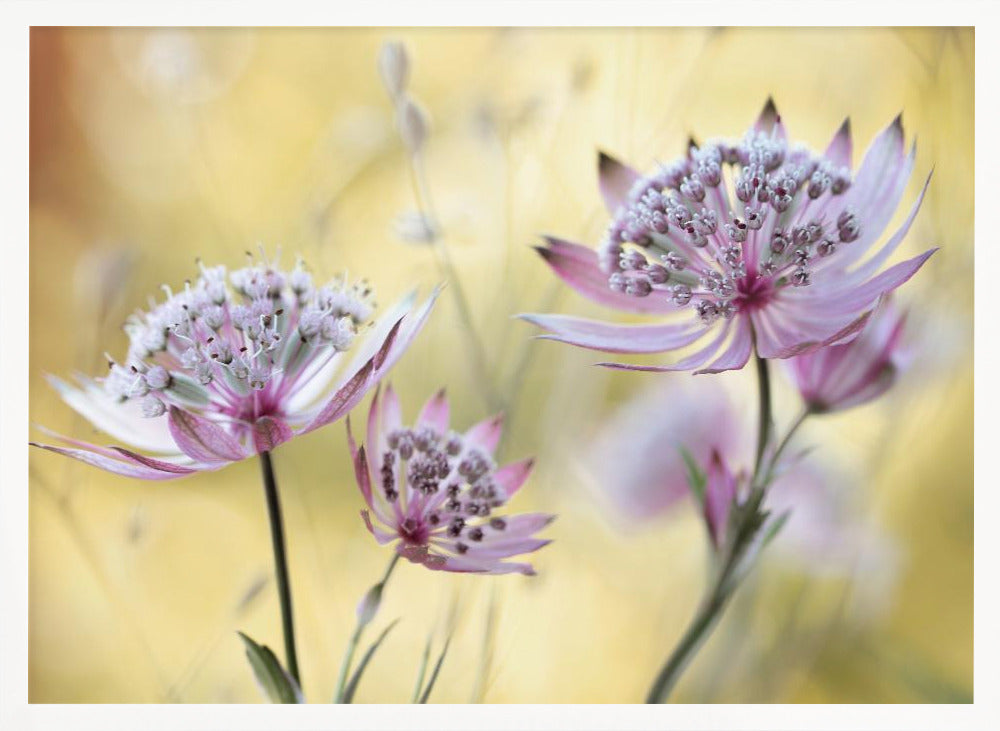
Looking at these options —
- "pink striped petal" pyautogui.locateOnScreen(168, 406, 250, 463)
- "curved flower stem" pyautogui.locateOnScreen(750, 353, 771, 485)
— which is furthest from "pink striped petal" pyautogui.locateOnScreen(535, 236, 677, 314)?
"pink striped petal" pyautogui.locateOnScreen(168, 406, 250, 463)

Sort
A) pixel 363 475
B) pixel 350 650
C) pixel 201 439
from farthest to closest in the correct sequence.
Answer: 1. pixel 350 650
2. pixel 363 475
3. pixel 201 439

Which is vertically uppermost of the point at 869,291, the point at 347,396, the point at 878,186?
the point at 878,186

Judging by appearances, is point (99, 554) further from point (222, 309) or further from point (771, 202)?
point (771, 202)

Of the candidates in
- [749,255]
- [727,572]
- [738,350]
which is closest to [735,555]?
[727,572]

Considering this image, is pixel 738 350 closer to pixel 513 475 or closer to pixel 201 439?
pixel 513 475

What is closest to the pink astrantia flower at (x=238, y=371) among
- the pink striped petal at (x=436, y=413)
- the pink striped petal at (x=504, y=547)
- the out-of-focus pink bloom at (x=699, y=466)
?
the pink striped petal at (x=436, y=413)

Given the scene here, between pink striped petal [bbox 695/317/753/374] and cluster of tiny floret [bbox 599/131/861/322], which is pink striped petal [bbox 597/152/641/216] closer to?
cluster of tiny floret [bbox 599/131/861/322]

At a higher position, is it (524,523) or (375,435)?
(375,435)
